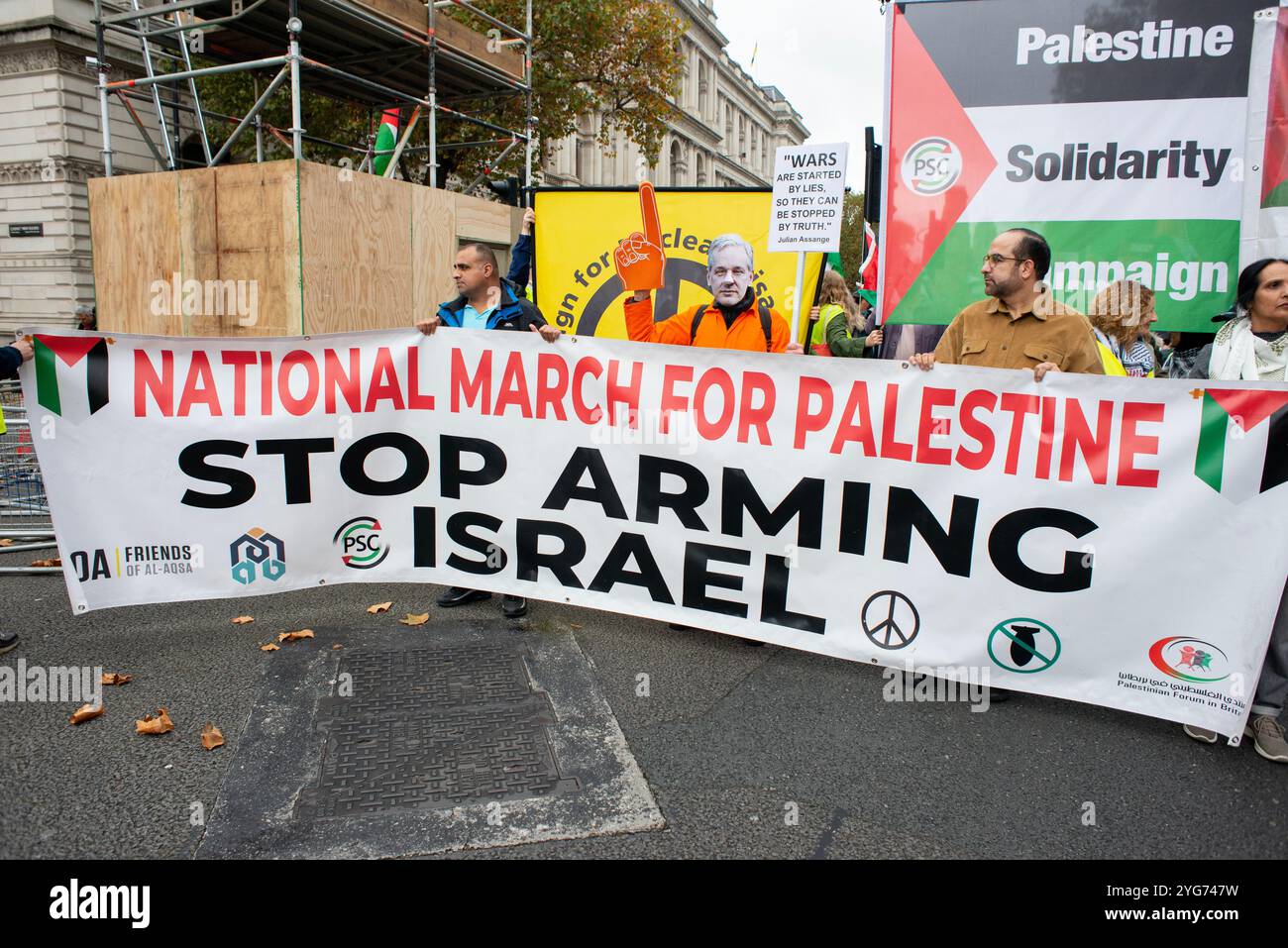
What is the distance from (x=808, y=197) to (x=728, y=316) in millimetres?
717

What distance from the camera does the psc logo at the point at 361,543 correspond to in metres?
4.39

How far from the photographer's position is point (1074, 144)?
4355 mm

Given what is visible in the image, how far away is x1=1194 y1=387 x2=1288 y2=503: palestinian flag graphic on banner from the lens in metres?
3.21

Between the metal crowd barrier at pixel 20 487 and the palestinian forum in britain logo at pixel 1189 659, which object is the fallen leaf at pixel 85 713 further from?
the palestinian forum in britain logo at pixel 1189 659

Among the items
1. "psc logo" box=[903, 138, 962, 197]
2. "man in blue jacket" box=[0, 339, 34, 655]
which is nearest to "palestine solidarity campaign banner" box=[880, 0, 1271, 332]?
"psc logo" box=[903, 138, 962, 197]

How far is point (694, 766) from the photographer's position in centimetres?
316

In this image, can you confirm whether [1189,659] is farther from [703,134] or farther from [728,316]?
[703,134]

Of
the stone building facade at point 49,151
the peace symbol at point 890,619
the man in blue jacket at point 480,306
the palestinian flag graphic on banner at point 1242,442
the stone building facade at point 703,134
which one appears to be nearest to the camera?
the palestinian flag graphic on banner at point 1242,442

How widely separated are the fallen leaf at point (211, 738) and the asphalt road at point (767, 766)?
28 mm

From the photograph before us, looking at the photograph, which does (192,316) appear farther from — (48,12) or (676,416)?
(48,12)

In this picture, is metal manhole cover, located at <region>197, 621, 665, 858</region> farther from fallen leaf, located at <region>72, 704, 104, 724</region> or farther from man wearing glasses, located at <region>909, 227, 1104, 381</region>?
man wearing glasses, located at <region>909, 227, 1104, 381</region>

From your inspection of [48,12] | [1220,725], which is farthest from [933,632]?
[48,12]

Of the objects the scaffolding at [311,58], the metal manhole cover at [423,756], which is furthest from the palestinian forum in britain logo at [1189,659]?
the scaffolding at [311,58]

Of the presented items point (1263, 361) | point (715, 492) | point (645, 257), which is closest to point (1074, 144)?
point (1263, 361)
